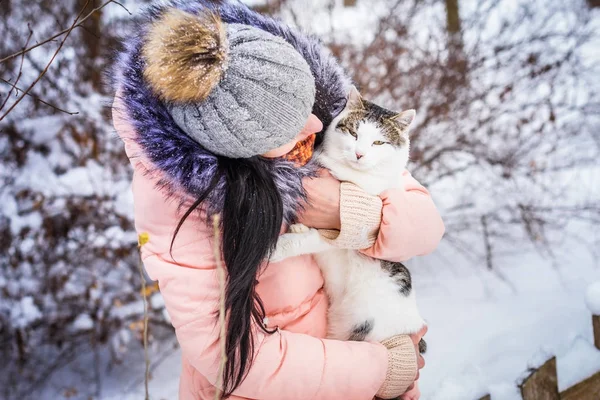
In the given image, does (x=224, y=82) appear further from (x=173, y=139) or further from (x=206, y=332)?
(x=206, y=332)

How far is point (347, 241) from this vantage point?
4.60 feet

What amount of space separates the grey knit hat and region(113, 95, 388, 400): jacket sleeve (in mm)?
198

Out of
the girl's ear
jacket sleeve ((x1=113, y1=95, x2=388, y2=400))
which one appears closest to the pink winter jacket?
jacket sleeve ((x1=113, y1=95, x2=388, y2=400))

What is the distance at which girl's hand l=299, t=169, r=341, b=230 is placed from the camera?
1.43 metres

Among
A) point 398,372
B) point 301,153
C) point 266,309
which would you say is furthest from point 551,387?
point 301,153

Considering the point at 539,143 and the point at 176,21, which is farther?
the point at 539,143

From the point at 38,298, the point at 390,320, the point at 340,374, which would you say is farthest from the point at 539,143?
the point at 38,298

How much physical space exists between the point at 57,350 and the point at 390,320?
318 cm

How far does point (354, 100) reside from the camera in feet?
5.75

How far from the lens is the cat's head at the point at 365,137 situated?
5.65 feet

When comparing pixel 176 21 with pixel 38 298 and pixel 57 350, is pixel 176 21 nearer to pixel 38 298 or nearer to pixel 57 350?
pixel 38 298

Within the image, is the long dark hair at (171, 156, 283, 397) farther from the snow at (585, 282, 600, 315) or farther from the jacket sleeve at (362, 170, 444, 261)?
the snow at (585, 282, 600, 315)

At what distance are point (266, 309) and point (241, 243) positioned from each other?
0.91 feet

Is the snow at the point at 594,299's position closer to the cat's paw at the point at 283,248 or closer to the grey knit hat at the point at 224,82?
the cat's paw at the point at 283,248
